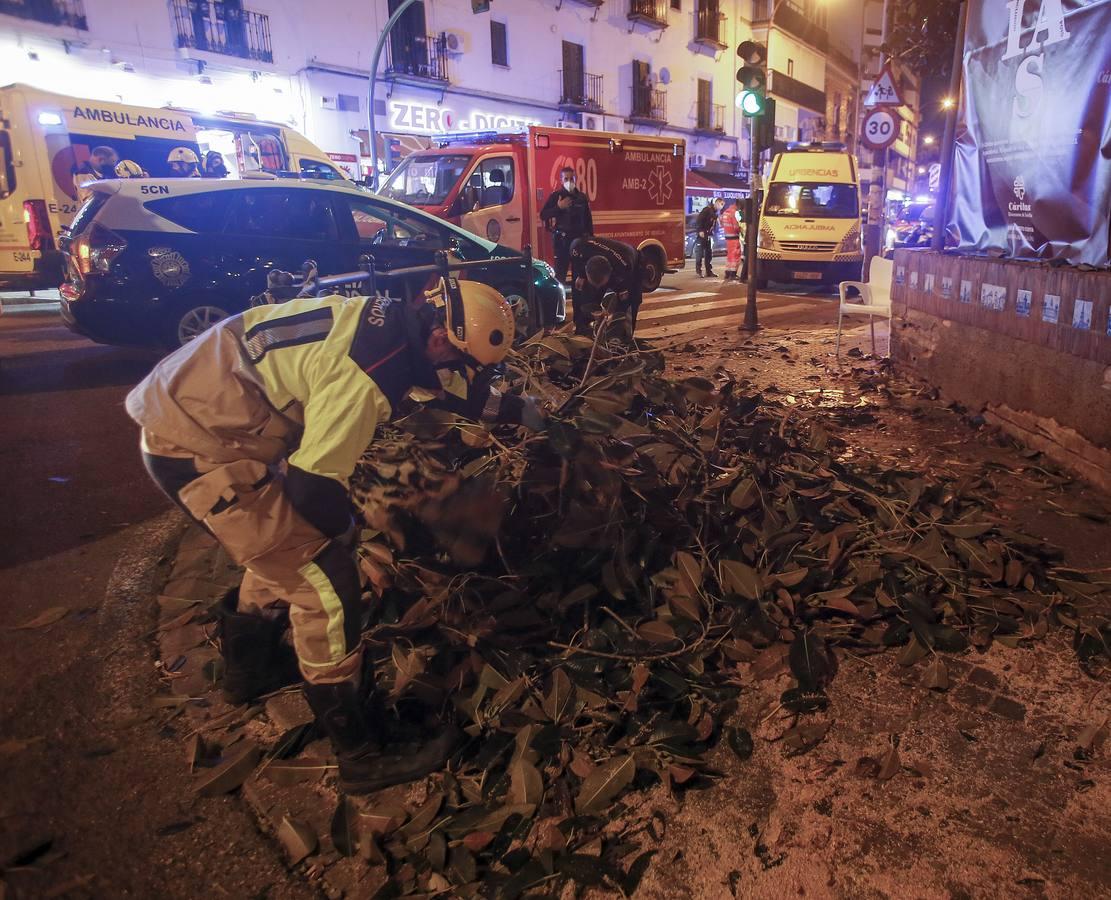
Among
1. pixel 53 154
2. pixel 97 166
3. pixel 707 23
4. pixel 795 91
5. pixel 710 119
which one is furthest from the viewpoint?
pixel 795 91

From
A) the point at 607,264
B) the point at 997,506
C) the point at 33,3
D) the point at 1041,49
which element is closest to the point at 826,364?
the point at 607,264

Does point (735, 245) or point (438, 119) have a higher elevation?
point (438, 119)

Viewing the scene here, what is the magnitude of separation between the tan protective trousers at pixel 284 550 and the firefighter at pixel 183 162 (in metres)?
13.4

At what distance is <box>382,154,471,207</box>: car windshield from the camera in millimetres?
12908

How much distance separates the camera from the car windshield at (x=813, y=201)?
15.5m

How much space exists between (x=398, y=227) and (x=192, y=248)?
2.08 meters

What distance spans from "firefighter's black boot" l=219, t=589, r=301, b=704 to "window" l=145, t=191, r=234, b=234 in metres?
5.70

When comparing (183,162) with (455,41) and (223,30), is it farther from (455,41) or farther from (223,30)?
(455,41)

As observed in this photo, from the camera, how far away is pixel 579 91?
3139cm

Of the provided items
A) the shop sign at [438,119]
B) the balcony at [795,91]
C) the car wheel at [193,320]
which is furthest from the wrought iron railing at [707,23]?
the car wheel at [193,320]

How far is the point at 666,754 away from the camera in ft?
8.61

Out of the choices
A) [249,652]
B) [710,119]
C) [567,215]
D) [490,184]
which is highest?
[710,119]

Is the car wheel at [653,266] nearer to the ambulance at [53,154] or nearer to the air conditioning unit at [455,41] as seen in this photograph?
the ambulance at [53,154]

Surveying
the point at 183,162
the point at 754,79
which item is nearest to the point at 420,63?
the point at 183,162
